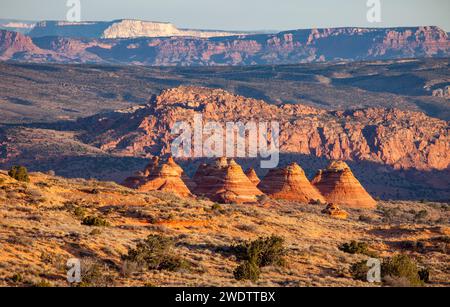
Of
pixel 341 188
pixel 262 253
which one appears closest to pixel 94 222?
pixel 262 253

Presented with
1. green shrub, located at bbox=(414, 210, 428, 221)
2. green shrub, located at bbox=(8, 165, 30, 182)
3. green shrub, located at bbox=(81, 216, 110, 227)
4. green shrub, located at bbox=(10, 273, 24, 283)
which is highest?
green shrub, located at bbox=(8, 165, 30, 182)

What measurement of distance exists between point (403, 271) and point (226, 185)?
157ft

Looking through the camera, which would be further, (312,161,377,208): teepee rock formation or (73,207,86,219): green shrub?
(312,161,377,208): teepee rock formation

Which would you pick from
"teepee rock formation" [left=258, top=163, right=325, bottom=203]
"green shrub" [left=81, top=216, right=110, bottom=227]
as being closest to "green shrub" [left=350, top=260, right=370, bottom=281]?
"green shrub" [left=81, top=216, right=110, bottom=227]

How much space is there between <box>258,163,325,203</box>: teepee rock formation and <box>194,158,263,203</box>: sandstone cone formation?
10.9 feet

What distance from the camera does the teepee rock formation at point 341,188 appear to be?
305 feet

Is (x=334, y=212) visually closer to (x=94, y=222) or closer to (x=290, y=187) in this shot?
(x=290, y=187)

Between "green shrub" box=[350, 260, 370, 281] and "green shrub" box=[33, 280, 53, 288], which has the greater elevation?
"green shrub" box=[33, 280, 53, 288]

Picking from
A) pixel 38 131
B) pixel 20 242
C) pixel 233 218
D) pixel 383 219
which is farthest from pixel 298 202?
pixel 38 131

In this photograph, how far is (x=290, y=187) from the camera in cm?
9081

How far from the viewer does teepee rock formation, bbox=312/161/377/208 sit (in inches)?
3659

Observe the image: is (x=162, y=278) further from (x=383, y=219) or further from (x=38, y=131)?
(x=38, y=131)

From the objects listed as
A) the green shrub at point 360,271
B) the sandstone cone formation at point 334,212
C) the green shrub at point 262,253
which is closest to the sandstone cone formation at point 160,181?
the sandstone cone formation at point 334,212

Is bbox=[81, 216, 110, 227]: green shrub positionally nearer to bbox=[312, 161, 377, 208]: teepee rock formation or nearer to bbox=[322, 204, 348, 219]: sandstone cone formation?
bbox=[322, 204, 348, 219]: sandstone cone formation
